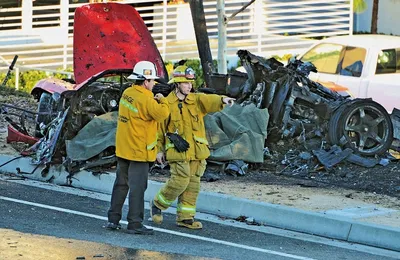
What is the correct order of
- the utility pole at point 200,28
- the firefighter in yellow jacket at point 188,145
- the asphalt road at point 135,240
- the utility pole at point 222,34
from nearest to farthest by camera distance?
the asphalt road at point 135,240 → the firefighter in yellow jacket at point 188,145 → the utility pole at point 200,28 → the utility pole at point 222,34

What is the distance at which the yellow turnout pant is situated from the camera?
9484mm

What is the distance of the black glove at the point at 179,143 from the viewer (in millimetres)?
9422

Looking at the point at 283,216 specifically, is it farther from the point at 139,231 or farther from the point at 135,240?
the point at 135,240

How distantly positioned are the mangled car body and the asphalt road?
2.03m

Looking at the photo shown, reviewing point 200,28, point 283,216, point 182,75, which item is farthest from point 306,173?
point 200,28

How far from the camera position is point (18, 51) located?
2442 centimetres

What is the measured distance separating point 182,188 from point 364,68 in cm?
811

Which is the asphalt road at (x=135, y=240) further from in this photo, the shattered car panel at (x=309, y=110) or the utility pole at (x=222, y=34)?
the utility pole at (x=222, y=34)

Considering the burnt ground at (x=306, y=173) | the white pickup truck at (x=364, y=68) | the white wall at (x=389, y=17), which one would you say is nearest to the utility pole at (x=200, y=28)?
the white pickup truck at (x=364, y=68)

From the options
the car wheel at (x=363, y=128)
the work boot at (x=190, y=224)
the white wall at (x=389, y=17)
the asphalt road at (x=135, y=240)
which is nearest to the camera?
the asphalt road at (x=135, y=240)

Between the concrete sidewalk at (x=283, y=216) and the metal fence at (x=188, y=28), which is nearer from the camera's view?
the concrete sidewalk at (x=283, y=216)

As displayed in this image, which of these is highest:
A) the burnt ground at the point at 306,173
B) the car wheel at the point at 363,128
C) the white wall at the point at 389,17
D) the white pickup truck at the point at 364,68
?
the white wall at the point at 389,17

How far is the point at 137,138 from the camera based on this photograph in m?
9.21

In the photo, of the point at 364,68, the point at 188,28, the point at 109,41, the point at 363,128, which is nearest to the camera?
the point at 363,128
